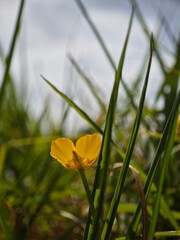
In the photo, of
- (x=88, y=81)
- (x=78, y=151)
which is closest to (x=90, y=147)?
(x=78, y=151)

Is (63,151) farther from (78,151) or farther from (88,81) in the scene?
(88,81)

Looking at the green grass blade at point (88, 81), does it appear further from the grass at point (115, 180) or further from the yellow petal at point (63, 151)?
the yellow petal at point (63, 151)

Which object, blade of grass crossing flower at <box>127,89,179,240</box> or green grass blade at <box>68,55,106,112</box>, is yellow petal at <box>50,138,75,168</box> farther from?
green grass blade at <box>68,55,106,112</box>

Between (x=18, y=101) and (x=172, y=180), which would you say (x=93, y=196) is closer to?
(x=172, y=180)

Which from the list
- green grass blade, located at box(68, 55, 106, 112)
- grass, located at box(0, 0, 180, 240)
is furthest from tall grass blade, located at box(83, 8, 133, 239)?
green grass blade, located at box(68, 55, 106, 112)

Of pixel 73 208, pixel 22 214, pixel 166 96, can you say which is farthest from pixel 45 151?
pixel 166 96

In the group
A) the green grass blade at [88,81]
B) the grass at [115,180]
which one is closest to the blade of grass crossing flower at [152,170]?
the grass at [115,180]
